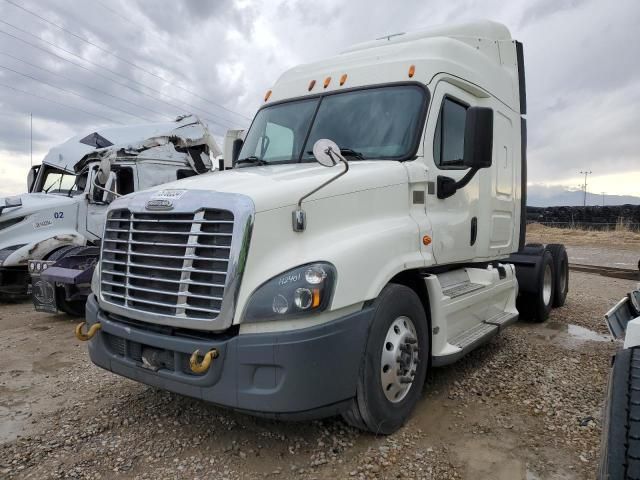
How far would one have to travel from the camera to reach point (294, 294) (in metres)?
2.73

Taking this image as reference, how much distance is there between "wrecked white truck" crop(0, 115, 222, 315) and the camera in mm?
7004

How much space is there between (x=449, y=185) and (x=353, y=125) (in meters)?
0.94

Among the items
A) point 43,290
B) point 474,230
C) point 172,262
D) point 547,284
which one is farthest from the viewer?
point 547,284

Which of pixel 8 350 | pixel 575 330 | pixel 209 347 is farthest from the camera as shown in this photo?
pixel 575 330

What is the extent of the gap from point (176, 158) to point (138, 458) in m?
8.29

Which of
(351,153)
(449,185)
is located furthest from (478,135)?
(351,153)

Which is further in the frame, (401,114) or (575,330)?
(575,330)

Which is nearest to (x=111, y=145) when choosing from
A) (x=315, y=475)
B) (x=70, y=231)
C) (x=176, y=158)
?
(x=176, y=158)

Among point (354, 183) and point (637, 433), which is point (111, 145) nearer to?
point (354, 183)

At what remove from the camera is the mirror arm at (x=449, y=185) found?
405cm

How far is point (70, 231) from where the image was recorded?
902 centimetres

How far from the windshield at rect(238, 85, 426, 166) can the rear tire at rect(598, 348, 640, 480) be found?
2.19 m

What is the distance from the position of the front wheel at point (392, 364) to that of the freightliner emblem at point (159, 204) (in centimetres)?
144

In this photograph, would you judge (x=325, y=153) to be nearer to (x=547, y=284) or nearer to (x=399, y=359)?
(x=399, y=359)
